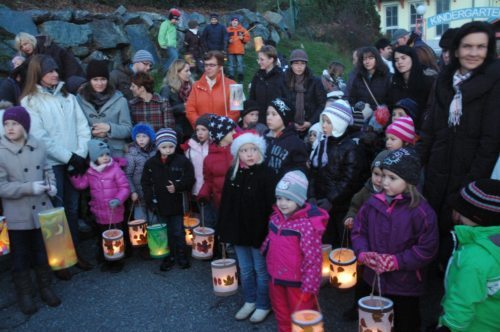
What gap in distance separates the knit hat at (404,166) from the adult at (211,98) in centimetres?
293

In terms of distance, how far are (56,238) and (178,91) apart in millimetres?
2845

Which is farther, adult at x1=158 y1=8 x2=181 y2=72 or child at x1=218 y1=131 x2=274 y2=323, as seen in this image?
adult at x1=158 y1=8 x2=181 y2=72

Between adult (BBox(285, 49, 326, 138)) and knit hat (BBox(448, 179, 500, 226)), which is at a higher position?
adult (BBox(285, 49, 326, 138))

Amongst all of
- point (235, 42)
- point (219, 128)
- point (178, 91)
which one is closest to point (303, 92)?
point (219, 128)

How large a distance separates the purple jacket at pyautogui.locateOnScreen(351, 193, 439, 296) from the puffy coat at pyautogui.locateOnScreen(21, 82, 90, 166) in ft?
10.8

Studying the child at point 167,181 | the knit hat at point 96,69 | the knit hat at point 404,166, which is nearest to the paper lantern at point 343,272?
the knit hat at point 404,166

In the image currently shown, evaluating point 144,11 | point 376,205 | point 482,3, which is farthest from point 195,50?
point 482,3

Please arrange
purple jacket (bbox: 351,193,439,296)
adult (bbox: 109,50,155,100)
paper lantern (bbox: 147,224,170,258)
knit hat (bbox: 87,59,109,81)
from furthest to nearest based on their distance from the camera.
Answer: adult (bbox: 109,50,155,100) → knit hat (bbox: 87,59,109,81) → paper lantern (bbox: 147,224,170,258) → purple jacket (bbox: 351,193,439,296)

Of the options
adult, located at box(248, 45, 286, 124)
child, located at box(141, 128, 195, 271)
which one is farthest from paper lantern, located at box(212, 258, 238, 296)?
adult, located at box(248, 45, 286, 124)

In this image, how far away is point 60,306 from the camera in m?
4.58

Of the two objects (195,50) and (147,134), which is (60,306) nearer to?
(147,134)

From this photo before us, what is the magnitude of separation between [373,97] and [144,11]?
11931mm

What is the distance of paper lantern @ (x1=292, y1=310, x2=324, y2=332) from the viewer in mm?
2760

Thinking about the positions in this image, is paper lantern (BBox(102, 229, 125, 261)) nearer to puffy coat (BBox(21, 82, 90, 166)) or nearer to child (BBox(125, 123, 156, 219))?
child (BBox(125, 123, 156, 219))
